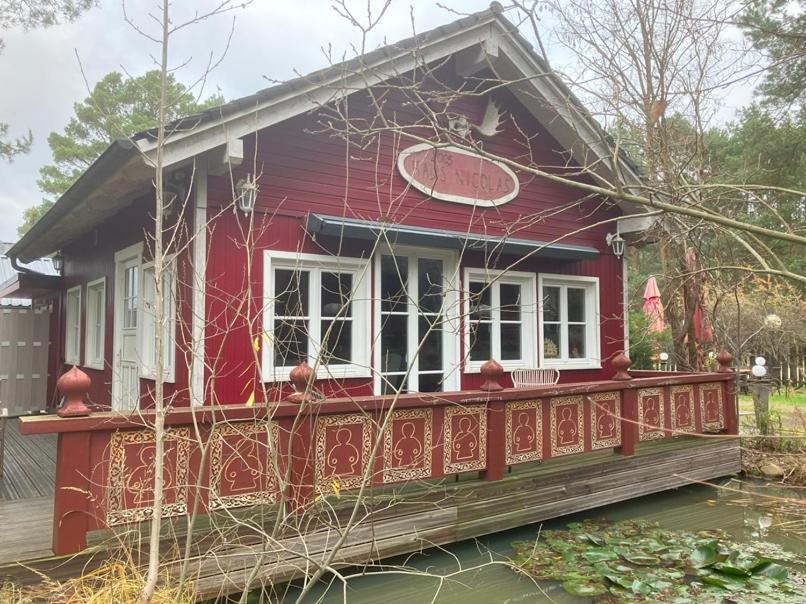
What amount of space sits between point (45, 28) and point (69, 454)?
11355mm

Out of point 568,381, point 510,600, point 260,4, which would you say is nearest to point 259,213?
point 260,4

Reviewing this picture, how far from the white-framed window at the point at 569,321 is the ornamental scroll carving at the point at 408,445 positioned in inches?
154

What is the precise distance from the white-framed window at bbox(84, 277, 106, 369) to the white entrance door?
44.2 inches

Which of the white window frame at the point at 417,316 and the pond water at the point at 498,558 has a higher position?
the white window frame at the point at 417,316

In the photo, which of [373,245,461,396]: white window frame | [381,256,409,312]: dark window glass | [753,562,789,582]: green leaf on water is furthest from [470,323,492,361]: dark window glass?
[753,562,789,582]: green leaf on water

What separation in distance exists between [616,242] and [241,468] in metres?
7.01

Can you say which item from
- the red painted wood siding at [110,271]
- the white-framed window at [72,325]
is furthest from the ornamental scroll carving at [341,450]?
the white-framed window at [72,325]

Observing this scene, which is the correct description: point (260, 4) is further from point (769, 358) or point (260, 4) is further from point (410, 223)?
point (769, 358)

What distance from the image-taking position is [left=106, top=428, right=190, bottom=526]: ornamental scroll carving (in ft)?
12.0

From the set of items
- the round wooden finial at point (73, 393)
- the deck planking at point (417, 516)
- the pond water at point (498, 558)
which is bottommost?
the pond water at point (498, 558)

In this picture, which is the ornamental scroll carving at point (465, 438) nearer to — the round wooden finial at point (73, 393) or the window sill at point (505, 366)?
the window sill at point (505, 366)

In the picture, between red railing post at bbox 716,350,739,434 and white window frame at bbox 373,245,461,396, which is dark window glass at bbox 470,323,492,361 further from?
red railing post at bbox 716,350,739,434

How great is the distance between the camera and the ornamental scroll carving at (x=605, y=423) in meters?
6.31

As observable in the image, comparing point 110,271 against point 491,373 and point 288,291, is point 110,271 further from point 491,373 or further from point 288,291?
point 491,373
